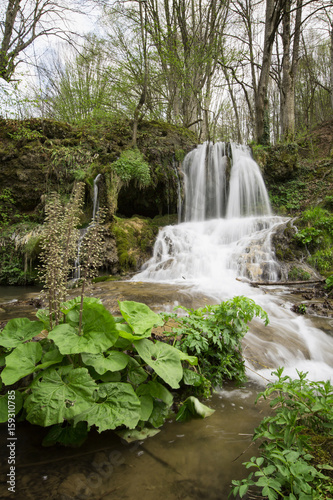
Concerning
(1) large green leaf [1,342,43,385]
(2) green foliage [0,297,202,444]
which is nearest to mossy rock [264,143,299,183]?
(2) green foliage [0,297,202,444]

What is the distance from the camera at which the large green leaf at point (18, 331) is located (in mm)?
1868

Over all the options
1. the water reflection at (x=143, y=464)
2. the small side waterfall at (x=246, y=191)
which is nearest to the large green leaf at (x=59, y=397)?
the water reflection at (x=143, y=464)

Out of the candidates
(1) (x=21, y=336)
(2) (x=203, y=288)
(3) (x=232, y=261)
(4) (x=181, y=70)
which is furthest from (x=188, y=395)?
(4) (x=181, y=70)

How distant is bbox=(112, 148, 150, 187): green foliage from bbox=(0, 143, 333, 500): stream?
390 cm

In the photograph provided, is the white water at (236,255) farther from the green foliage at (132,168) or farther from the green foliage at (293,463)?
the green foliage at (132,168)

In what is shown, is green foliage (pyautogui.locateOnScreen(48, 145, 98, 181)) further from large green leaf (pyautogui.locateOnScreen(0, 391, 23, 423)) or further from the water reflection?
the water reflection

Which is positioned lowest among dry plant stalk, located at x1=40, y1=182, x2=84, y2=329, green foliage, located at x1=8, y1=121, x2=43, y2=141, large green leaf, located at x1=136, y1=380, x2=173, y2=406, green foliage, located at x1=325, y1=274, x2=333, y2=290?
green foliage, located at x1=325, y1=274, x2=333, y2=290

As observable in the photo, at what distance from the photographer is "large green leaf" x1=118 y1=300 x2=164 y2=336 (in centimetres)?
188

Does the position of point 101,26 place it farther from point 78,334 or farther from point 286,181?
point 78,334

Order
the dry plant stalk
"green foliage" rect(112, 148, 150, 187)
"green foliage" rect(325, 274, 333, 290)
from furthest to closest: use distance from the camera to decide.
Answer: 1. "green foliage" rect(112, 148, 150, 187)
2. "green foliage" rect(325, 274, 333, 290)
3. the dry plant stalk

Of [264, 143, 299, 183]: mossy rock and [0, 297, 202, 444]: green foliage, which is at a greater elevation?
[264, 143, 299, 183]: mossy rock

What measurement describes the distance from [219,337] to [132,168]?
30.4 feet

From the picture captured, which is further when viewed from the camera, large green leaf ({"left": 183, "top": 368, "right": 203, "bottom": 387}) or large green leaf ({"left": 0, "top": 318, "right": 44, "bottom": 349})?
large green leaf ({"left": 183, "top": 368, "right": 203, "bottom": 387})

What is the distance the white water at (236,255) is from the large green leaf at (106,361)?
4.57 feet
